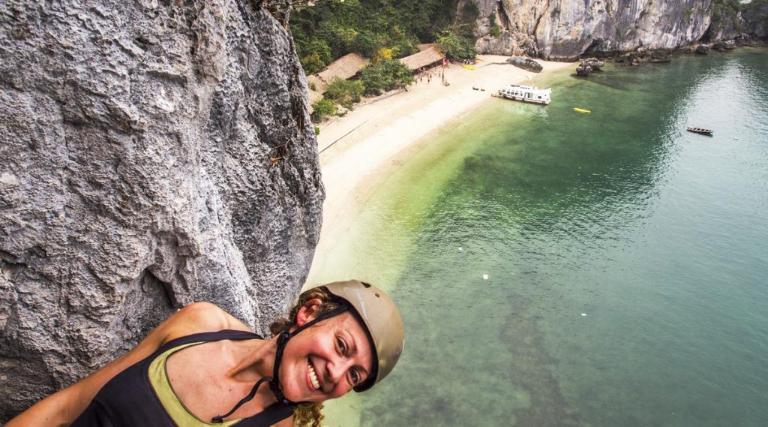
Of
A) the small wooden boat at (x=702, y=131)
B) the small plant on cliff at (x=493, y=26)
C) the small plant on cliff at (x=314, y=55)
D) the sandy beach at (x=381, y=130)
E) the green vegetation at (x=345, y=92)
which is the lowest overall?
the small wooden boat at (x=702, y=131)

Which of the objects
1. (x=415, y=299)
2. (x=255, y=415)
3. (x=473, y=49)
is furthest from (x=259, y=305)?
(x=473, y=49)

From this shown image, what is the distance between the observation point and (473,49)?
153ft

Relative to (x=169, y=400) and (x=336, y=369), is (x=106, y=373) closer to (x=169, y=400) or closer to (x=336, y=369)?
(x=169, y=400)

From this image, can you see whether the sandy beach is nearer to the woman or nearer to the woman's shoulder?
the woman's shoulder

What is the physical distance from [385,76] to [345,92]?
4825mm

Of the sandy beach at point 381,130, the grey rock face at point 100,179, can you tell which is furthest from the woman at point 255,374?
the sandy beach at point 381,130

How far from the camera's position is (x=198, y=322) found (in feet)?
12.4

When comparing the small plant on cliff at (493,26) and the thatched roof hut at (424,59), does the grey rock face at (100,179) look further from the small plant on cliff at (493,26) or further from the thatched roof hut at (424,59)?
the small plant on cliff at (493,26)

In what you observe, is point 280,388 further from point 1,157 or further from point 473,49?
point 473,49

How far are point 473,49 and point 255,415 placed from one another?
4783cm

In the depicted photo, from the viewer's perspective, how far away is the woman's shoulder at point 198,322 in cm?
363

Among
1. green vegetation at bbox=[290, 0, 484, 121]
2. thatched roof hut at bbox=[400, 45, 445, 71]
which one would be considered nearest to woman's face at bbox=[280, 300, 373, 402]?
green vegetation at bbox=[290, 0, 484, 121]

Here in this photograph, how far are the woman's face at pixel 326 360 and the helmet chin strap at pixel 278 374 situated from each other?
33mm

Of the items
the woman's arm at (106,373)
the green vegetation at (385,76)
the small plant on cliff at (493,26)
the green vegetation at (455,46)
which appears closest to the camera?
the woman's arm at (106,373)
